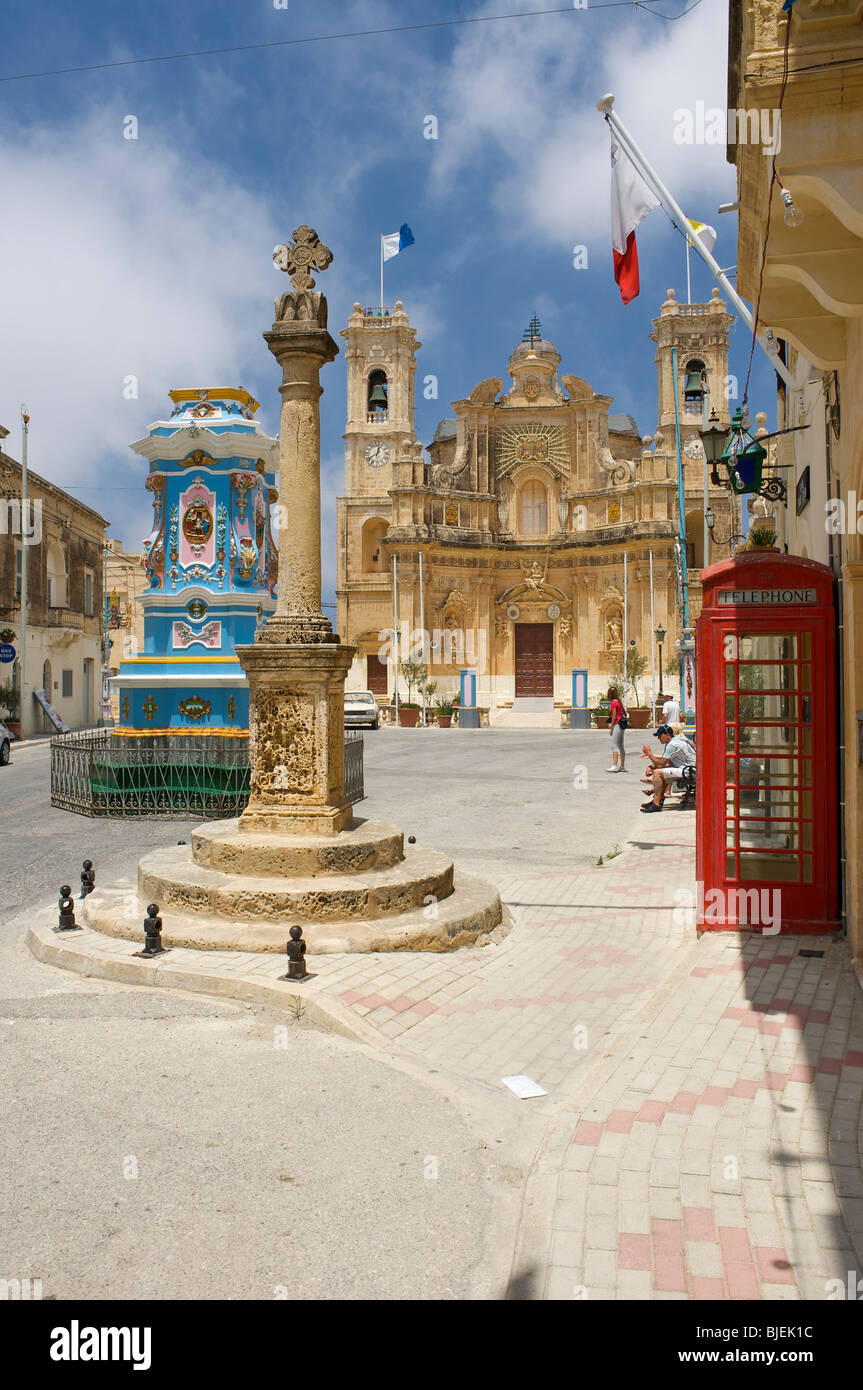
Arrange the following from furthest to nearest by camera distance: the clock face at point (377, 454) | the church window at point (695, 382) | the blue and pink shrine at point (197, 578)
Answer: the clock face at point (377, 454) < the church window at point (695, 382) < the blue and pink shrine at point (197, 578)

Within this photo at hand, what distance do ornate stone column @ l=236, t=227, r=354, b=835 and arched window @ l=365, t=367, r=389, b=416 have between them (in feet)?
124

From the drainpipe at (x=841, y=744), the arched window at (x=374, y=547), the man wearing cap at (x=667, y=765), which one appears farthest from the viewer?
the arched window at (x=374, y=547)

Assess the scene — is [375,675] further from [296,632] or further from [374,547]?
[296,632]

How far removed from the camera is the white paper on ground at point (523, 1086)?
14.9 ft

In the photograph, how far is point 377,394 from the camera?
44.5m

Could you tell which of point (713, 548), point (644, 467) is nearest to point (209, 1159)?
point (644, 467)

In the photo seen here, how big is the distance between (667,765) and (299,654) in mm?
8304

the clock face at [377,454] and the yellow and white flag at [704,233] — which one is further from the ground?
the clock face at [377,454]

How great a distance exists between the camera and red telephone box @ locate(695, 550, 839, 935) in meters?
6.80

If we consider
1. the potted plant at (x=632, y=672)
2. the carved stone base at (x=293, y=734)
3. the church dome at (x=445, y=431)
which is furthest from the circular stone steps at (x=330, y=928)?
the church dome at (x=445, y=431)

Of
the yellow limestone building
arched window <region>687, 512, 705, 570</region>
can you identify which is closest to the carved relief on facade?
the yellow limestone building

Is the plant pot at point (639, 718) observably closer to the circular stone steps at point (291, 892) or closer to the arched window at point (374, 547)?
the arched window at point (374, 547)

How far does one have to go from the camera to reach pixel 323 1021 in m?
5.30
